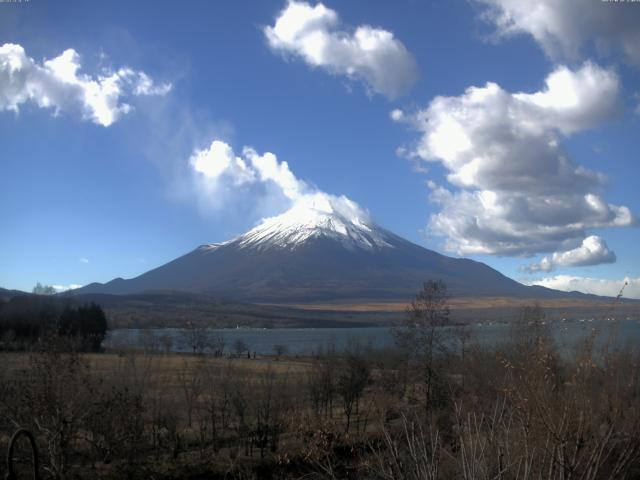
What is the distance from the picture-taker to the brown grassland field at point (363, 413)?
6703 millimetres

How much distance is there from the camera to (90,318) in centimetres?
8144

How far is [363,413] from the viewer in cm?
3083

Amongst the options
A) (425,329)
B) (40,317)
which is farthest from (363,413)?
(40,317)

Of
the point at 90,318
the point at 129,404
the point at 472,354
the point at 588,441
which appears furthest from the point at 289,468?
the point at 90,318

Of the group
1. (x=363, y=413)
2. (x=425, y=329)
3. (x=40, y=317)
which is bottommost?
(x=363, y=413)

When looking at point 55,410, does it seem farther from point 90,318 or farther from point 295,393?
point 90,318

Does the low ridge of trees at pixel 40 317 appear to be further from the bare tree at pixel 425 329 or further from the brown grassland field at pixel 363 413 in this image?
the bare tree at pixel 425 329

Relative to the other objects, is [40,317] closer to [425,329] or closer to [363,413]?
[363,413]

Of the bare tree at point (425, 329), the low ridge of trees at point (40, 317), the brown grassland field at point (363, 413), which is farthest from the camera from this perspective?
the low ridge of trees at point (40, 317)

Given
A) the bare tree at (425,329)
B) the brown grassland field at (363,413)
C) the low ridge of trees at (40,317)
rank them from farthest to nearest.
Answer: the low ridge of trees at (40,317)
the bare tree at (425,329)
the brown grassland field at (363,413)

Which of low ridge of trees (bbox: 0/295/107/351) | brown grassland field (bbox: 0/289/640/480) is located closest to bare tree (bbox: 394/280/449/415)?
brown grassland field (bbox: 0/289/640/480)

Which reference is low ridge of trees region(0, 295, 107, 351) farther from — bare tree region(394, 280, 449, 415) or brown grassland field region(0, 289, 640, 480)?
bare tree region(394, 280, 449, 415)

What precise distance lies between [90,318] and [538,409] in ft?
273

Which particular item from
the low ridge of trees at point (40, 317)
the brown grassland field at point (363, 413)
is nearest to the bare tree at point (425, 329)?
the brown grassland field at point (363, 413)
